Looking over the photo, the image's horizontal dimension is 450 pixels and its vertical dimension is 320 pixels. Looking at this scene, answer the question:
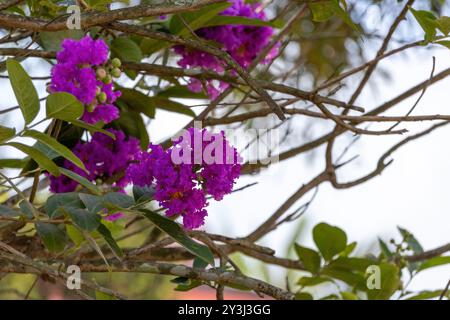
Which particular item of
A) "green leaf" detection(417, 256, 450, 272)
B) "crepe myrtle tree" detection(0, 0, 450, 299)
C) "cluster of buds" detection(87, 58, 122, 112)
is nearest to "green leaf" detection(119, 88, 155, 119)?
"crepe myrtle tree" detection(0, 0, 450, 299)

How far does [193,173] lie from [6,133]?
0.25m

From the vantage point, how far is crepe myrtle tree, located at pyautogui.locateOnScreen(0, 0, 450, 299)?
41.7 inches

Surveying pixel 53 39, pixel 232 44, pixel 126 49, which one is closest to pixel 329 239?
pixel 232 44

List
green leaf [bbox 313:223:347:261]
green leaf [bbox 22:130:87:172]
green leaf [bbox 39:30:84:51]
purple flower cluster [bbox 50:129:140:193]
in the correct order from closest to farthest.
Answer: green leaf [bbox 22:130:87:172]
green leaf [bbox 39:30:84:51]
purple flower cluster [bbox 50:129:140:193]
green leaf [bbox 313:223:347:261]

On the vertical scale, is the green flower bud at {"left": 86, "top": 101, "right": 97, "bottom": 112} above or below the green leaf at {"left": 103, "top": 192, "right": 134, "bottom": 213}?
above

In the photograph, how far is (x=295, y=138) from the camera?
3.38 m

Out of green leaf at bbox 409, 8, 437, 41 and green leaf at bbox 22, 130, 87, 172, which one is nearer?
green leaf at bbox 22, 130, 87, 172

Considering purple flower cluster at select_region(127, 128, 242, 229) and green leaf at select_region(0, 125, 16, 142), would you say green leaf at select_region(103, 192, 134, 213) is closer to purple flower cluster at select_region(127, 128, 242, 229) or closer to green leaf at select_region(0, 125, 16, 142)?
purple flower cluster at select_region(127, 128, 242, 229)

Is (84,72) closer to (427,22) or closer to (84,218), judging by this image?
(84,218)

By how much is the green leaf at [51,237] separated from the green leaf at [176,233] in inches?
7.0

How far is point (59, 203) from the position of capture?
106cm

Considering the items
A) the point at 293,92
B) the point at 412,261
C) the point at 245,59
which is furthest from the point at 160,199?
the point at 412,261
